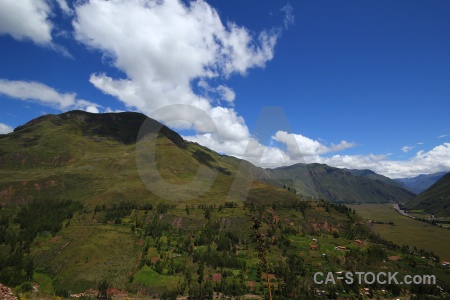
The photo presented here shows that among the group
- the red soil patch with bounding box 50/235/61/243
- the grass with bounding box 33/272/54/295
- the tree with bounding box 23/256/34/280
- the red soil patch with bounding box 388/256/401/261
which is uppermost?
the red soil patch with bounding box 388/256/401/261

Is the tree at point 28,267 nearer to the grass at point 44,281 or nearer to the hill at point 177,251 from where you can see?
the hill at point 177,251

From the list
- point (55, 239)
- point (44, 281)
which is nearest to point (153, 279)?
point (44, 281)

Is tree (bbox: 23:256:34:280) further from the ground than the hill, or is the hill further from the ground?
the hill

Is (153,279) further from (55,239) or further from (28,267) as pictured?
(55,239)

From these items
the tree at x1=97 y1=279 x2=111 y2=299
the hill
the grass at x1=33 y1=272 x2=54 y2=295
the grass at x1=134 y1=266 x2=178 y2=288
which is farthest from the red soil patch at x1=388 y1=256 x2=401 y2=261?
the grass at x1=33 y1=272 x2=54 y2=295

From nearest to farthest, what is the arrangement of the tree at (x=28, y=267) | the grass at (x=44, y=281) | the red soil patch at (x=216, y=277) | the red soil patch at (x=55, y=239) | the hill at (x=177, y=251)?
the grass at (x=44, y=281) → the tree at (x=28, y=267) → the hill at (x=177, y=251) → the red soil patch at (x=216, y=277) → the red soil patch at (x=55, y=239)

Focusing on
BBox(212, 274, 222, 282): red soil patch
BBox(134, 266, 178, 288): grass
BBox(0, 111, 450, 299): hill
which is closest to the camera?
BBox(0, 111, 450, 299): hill

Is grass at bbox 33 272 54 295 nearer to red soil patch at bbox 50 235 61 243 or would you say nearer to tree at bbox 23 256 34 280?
tree at bbox 23 256 34 280

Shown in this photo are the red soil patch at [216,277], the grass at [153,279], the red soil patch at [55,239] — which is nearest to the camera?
the grass at [153,279]

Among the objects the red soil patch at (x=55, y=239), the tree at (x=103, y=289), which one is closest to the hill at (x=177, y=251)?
the red soil patch at (x=55, y=239)

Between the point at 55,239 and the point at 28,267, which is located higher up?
the point at 55,239

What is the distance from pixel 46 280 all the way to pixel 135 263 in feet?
95.5

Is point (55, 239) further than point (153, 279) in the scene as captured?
Yes

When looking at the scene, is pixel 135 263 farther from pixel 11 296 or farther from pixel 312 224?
pixel 312 224
